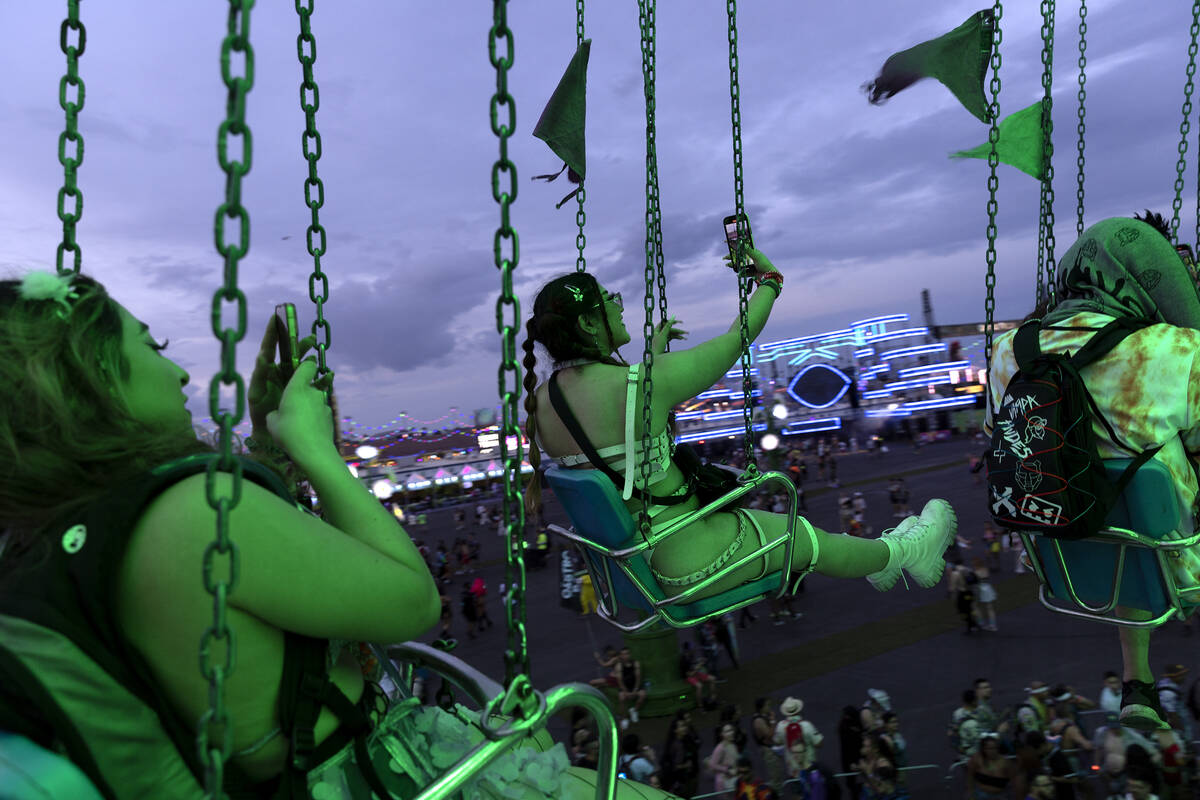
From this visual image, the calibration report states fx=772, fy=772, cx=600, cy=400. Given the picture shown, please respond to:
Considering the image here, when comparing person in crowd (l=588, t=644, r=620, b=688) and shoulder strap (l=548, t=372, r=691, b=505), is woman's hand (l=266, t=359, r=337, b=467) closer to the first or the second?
shoulder strap (l=548, t=372, r=691, b=505)

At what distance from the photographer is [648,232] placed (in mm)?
2889

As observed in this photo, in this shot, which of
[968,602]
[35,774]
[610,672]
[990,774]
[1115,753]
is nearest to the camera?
[35,774]

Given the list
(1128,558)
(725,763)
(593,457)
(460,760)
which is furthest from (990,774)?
(460,760)

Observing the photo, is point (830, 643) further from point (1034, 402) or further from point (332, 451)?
point (332, 451)

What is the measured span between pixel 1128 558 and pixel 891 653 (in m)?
8.78

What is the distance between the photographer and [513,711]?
1261mm

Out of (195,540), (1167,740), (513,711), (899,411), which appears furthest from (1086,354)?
(899,411)

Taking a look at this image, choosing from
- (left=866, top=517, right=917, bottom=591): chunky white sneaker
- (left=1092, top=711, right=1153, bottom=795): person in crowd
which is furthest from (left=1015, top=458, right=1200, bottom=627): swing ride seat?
(left=1092, top=711, right=1153, bottom=795): person in crowd

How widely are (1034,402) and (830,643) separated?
9.75 metres

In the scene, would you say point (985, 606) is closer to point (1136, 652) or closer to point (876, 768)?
point (876, 768)

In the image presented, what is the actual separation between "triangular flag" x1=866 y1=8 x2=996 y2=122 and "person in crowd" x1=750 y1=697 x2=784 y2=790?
5.91 m

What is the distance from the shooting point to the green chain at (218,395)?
35.3 inches

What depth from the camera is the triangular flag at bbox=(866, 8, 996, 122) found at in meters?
3.22

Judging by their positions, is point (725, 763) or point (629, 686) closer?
point (725, 763)
